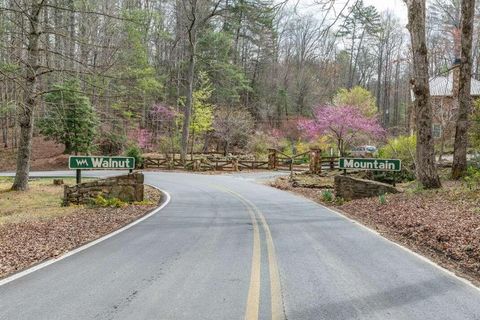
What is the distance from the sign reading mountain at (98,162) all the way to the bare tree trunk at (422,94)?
9.52m

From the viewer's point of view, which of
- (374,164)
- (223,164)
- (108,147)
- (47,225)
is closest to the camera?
(47,225)

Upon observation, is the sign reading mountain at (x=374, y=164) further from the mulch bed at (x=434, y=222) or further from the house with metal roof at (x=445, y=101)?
the house with metal roof at (x=445, y=101)

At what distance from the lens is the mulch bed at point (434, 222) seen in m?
6.44

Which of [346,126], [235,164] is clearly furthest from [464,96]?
[235,164]

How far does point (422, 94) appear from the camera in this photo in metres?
12.0

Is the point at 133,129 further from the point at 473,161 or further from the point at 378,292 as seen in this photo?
the point at 378,292

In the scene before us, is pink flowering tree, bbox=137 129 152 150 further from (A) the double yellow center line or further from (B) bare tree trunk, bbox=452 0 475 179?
(A) the double yellow center line

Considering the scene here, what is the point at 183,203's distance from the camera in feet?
44.3

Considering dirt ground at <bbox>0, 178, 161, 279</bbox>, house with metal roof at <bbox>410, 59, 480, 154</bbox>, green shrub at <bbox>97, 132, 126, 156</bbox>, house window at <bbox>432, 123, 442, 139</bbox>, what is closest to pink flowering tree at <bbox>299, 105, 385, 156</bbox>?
house with metal roof at <bbox>410, 59, 480, 154</bbox>

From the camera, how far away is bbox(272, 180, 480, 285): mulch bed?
253 inches

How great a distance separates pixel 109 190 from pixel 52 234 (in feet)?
16.4

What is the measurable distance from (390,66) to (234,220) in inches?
2166

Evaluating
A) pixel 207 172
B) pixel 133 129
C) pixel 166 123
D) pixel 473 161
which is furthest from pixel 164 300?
pixel 166 123

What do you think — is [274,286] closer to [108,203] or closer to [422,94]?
[108,203]
